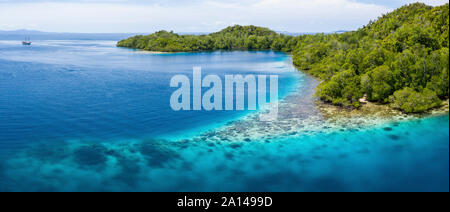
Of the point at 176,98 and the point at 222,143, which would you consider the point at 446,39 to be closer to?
the point at 222,143

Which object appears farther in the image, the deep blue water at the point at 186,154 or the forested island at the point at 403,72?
the forested island at the point at 403,72

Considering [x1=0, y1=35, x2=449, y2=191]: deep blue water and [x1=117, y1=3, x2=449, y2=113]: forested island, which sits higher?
[x1=117, y1=3, x2=449, y2=113]: forested island

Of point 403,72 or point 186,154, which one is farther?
point 403,72

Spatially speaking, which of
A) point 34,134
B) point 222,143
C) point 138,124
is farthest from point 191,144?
point 34,134

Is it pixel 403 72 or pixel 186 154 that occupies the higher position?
pixel 403 72

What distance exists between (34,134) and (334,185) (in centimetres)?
3305

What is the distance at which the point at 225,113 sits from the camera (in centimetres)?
4588

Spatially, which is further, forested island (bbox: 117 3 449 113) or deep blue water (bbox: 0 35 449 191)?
forested island (bbox: 117 3 449 113)

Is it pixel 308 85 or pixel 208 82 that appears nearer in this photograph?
pixel 308 85

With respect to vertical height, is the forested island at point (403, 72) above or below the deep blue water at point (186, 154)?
above

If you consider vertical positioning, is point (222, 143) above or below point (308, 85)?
below
